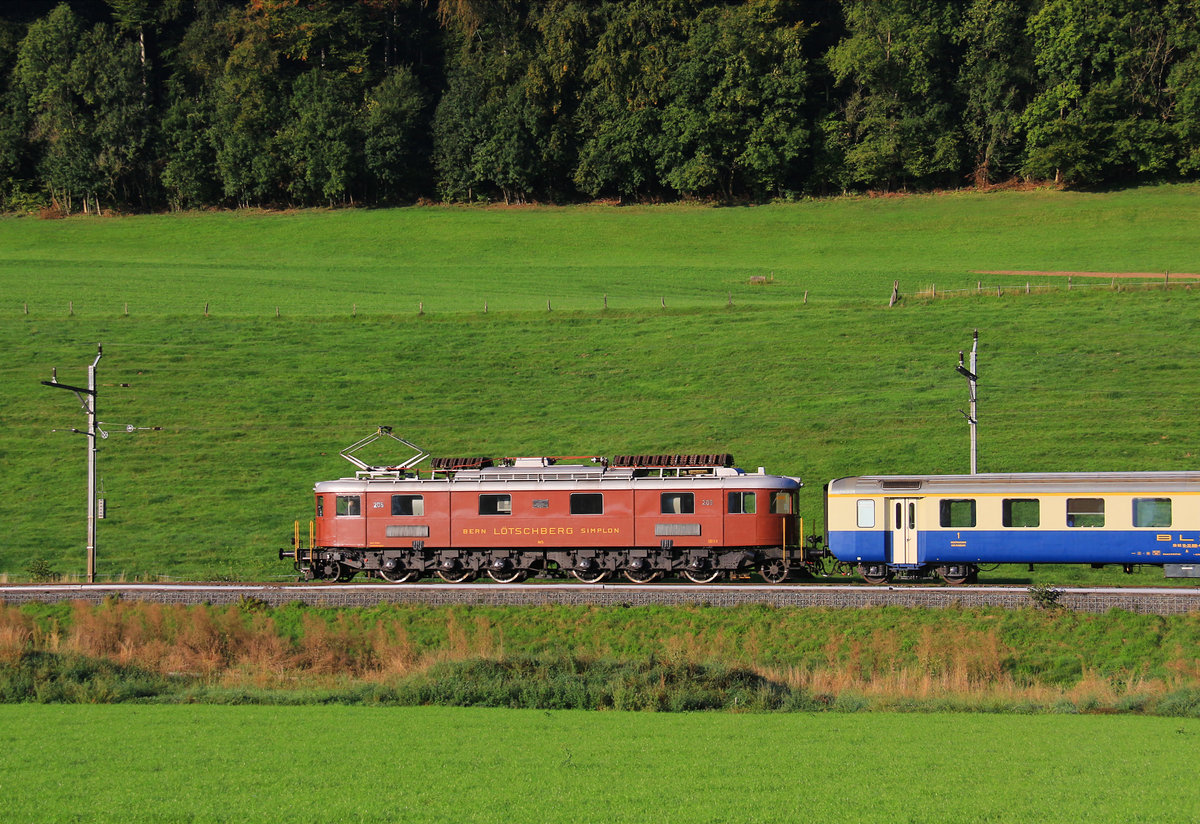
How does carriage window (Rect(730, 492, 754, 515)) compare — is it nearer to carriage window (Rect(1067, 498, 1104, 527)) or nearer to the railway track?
the railway track

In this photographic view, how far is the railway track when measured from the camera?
24.1 metres

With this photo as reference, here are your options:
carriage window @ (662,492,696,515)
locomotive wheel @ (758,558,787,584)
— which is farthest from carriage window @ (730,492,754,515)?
locomotive wheel @ (758,558,787,584)

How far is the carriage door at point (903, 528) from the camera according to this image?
28.0m

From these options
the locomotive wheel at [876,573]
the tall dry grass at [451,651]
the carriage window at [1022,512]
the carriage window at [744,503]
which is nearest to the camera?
the tall dry grass at [451,651]

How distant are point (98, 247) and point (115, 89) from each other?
23.0m

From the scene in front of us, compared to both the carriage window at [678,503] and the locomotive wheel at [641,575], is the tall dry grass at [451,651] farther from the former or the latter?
the carriage window at [678,503]

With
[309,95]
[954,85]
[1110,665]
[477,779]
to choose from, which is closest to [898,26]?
[954,85]

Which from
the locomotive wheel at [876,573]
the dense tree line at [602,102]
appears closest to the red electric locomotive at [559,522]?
the locomotive wheel at [876,573]

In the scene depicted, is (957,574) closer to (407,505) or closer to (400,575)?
(407,505)

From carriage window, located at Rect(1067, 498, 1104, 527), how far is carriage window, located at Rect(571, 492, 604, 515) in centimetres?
1113

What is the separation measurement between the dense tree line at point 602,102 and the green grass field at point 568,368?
14469 millimetres

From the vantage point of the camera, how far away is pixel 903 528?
2809 centimetres

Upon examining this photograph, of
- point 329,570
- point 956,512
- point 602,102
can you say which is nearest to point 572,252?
point 602,102

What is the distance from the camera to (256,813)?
11.6 m
